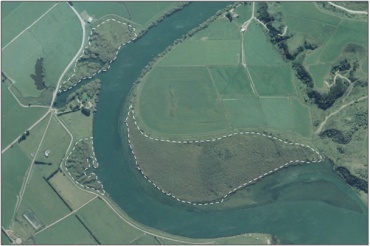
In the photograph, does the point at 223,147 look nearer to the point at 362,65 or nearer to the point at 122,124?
the point at 122,124

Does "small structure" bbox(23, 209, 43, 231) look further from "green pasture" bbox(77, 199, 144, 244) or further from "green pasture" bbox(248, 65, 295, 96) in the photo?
"green pasture" bbox(248, 65, 295, 96)

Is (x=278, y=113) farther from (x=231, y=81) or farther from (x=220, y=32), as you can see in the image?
(x=220, y=32)

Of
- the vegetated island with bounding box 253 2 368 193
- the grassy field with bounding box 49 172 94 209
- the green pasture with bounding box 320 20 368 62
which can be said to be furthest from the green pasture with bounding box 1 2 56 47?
the green pasture with bounding box 320 20 368 62

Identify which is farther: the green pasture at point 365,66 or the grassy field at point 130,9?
the grassy field at point 130,9

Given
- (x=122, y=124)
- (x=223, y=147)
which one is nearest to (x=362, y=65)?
(x=223, y=147)

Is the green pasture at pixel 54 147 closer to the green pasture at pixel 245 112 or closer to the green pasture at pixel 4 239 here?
the green pasture at pixel 4 239

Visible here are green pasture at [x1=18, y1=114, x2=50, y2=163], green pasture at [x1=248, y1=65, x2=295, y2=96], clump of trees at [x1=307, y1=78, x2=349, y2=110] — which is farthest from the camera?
green pasture at [x1=18, y1=114, x2=50, y2=163]

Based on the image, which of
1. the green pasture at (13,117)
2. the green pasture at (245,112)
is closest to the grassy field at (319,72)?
the green pasture at (245,112)
